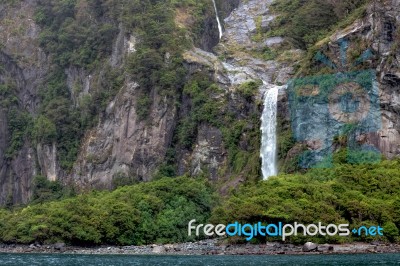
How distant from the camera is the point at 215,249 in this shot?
2657 inches

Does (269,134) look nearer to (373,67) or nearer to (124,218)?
(373,67)

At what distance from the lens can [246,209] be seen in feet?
221

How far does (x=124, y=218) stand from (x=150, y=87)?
96.1 feet

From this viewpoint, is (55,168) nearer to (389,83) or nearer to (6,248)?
(6,248)

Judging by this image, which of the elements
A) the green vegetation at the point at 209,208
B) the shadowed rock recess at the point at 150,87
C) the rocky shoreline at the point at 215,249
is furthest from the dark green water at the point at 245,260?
the shadowed rock recess at the point at 150,87

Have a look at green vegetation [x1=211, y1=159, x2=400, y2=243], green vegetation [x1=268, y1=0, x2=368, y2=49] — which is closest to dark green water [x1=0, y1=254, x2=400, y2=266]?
green vegetation [x1=211, y1=159, x2=400, y2=243]

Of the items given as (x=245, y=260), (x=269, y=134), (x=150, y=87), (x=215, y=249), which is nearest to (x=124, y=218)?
(x=215, y=249)

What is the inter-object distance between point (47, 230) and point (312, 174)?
83.3 feet

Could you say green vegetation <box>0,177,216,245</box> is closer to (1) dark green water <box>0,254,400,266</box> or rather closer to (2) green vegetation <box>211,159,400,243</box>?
(2) green vegetation <box>211,159,400,243</box>

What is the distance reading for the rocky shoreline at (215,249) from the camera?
205ft

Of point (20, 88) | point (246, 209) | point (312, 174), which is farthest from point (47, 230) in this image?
point (20, 88)

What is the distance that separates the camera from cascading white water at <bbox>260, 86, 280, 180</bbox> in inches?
3295

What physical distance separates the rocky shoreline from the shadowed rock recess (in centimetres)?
1509

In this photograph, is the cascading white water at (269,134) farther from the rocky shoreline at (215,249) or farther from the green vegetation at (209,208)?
the rocky shoreline at (215,249)
